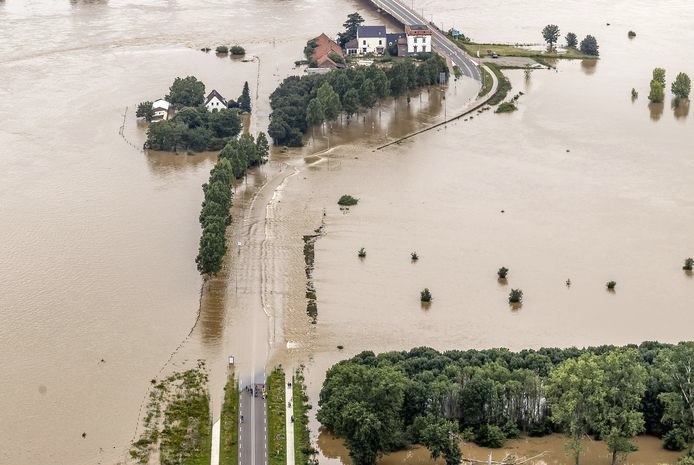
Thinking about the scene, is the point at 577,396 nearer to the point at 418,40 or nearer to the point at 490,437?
the point at 490,437

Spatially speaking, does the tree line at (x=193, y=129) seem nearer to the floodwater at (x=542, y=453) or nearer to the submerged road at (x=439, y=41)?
the submerged road at (x=439, y=41)

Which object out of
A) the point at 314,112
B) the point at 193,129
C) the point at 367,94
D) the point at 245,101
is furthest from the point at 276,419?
the point at 245,101

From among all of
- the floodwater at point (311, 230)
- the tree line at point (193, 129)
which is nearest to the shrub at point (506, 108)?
the floodwater at point (311, 230)

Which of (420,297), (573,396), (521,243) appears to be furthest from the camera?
(521,243)

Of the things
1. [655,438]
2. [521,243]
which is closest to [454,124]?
[521,243]

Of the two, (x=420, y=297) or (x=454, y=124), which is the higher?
(x=454, y=124)

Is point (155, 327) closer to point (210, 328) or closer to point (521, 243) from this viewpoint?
point (210, 328)
